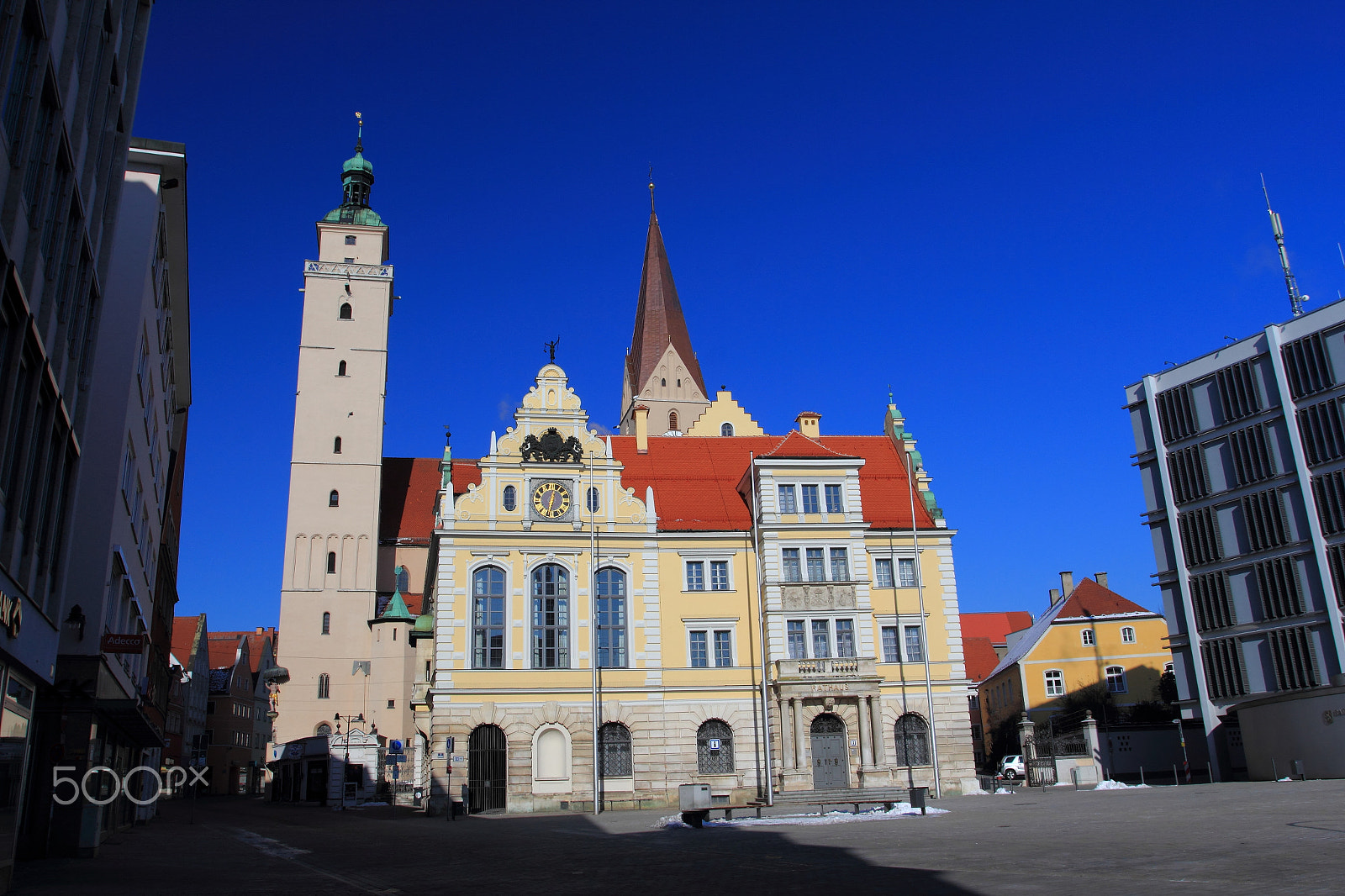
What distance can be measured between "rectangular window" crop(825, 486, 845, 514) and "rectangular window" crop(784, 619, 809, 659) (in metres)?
4.70

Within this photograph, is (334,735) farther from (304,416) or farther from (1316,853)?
(1316,853)

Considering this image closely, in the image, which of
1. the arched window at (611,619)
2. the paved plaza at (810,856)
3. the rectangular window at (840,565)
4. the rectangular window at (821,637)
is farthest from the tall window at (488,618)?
the rectangular window at (840,565)

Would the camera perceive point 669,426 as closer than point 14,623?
No

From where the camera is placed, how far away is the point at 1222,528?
5162cm

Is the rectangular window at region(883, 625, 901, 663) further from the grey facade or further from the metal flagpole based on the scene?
the grey facade

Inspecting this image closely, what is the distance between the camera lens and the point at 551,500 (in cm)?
4116

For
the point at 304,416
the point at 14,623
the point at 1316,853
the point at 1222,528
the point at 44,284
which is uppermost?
the point at 304,416

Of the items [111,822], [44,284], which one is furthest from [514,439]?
[44,284]

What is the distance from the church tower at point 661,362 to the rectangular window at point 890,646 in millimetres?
39995

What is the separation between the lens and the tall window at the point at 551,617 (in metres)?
39.4

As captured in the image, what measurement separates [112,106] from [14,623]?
1027 centimetres

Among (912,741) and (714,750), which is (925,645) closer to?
(912,741)

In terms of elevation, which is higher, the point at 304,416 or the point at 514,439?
the point at 304,416

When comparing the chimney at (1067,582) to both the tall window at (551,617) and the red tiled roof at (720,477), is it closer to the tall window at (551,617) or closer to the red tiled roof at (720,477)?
the red tiled roof at (720,477)
